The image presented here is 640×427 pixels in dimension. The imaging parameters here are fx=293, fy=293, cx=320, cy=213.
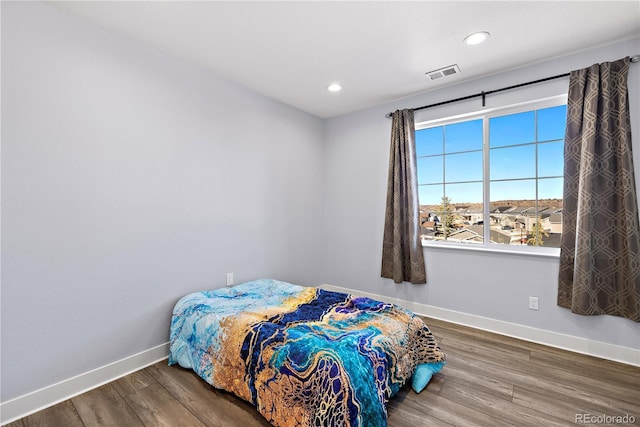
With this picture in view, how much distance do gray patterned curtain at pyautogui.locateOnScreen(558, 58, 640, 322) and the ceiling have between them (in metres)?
0.43

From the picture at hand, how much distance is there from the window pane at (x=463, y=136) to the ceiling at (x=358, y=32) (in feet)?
1.61

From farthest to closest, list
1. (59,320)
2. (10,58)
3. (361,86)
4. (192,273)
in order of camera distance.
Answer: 1. (361,86)
2. (192,273)
3. (59,320)
4. (10,58)

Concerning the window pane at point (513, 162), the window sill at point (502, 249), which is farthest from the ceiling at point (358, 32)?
the window sill at point (502, 249)

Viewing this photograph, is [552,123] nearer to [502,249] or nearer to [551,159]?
[551,159]

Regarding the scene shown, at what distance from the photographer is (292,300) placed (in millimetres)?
2473

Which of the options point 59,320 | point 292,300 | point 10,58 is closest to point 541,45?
point 292,300

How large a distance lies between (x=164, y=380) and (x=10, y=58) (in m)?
2.28

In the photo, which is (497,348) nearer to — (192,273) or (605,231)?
(605,231)

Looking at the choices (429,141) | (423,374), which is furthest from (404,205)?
(423,374)

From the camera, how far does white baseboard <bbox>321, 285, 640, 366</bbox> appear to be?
7.61 ft

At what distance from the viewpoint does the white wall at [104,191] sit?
1.77 metres

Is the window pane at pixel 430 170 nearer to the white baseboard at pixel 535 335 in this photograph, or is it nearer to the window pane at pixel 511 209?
the window pane at pixel 511 209

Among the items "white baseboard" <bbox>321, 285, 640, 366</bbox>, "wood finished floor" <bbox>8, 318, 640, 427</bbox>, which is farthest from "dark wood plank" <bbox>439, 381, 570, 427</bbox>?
"white baseboard" <bbox>321, 285, 640, 366</bbox>

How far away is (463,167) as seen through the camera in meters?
3.20
